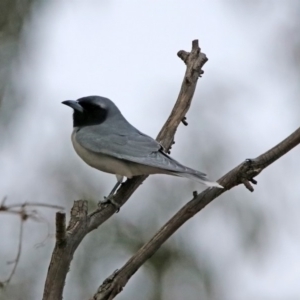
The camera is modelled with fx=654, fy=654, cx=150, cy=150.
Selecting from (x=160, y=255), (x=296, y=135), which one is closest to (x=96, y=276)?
(x=160, y=255)

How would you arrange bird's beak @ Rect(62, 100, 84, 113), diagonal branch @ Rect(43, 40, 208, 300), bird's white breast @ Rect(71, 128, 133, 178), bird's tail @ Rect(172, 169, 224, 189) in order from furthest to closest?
bird's beak @ Rect(62, 100, 84, 113), bird's white breast @ Rect(71, 128, 133, 178), bird's tail @ Rect(172, 169, 224, 189), diagonal branch @ Rect(43, 40, 208, 300)

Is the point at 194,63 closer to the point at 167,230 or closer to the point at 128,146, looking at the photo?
the point at 128,146

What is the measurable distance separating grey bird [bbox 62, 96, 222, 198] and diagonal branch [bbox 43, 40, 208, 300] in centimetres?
12

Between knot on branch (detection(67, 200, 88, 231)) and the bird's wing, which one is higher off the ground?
the bird's wing

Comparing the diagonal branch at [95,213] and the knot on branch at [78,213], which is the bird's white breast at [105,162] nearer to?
the diagonal branch at [95,213]

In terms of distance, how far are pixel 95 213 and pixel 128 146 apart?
1.08 meters

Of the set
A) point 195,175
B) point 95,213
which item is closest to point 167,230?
point 95,213

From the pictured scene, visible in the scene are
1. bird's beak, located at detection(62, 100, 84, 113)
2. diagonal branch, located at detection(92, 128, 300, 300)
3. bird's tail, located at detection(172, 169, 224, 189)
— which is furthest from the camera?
bird's beak, located at detection(62, 100, 84, 113)

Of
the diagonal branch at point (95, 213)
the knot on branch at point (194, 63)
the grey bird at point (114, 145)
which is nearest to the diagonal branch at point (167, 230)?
the diagonal branch at point (95, 213)

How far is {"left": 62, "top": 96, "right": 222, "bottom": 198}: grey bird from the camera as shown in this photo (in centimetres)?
387

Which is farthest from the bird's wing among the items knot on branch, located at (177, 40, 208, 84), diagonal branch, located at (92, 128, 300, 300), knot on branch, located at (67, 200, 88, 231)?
knot on branch, located at (67, 200, 88, 231)

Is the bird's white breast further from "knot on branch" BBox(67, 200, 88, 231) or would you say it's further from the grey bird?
"knot on branch" BBox(67, 200, 88, 231)

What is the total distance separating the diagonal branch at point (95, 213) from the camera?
246 cm

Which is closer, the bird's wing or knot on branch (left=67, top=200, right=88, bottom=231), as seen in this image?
knot on branch (left=67, top=200, right=88, bottom=231)
